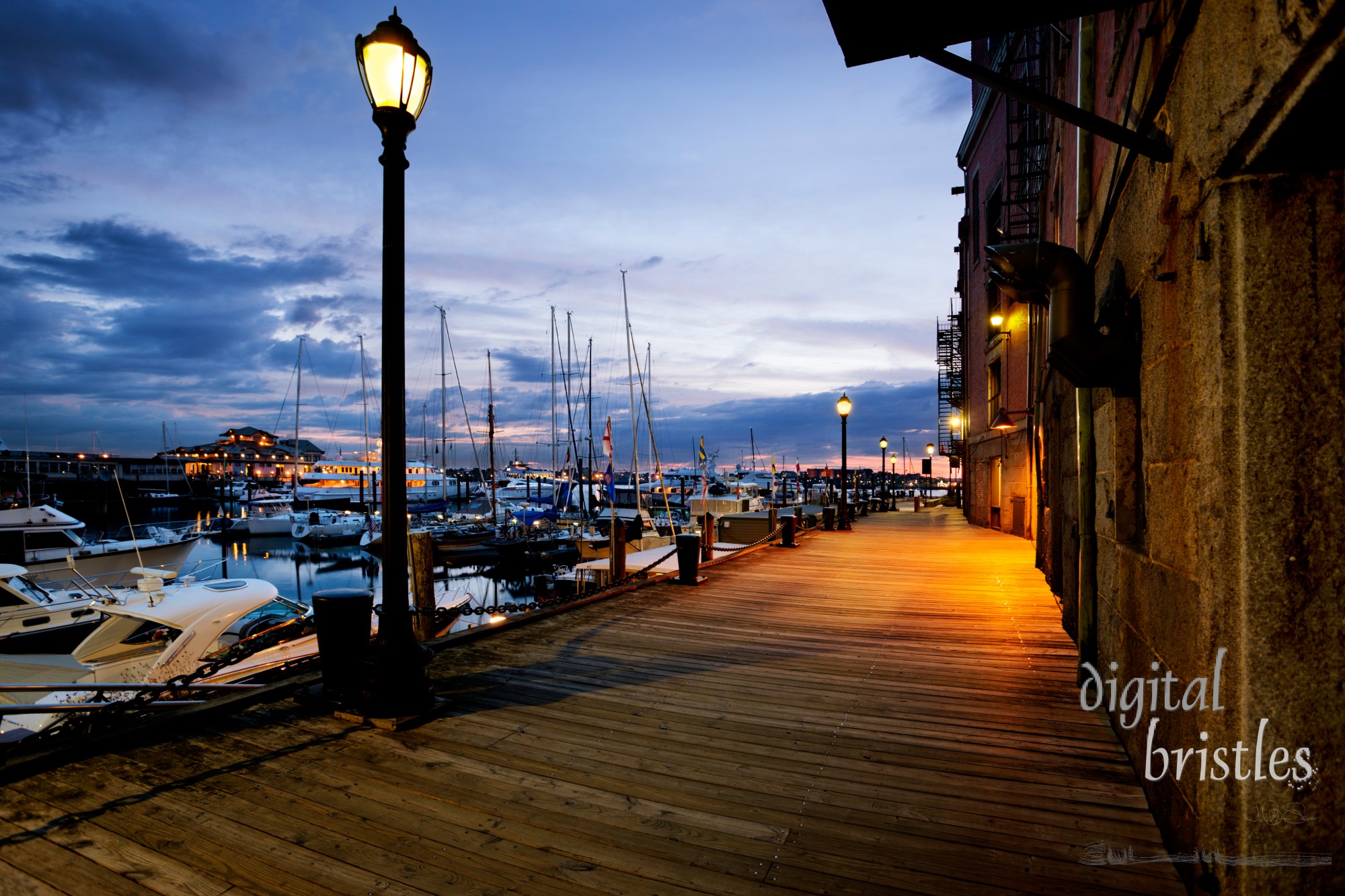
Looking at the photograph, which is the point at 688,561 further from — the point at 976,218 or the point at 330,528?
the point at 330,528

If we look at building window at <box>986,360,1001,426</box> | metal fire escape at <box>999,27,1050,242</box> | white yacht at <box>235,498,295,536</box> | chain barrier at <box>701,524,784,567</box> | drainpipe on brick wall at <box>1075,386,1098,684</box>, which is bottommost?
white yacht at <box>235,498,295,536</box>

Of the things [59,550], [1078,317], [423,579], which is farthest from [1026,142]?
[59,550]

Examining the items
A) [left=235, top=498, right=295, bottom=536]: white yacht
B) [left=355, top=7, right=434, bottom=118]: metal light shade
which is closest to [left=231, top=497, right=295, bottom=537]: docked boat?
[left=235, top=498, right=295, bottom=536]: white yacht

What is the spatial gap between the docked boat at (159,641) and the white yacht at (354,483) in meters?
50.3

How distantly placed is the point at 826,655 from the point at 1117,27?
632 centimetres

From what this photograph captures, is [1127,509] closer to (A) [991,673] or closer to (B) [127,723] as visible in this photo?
(A) [991,673]

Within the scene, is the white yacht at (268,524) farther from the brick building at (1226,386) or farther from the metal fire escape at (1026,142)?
the brick building at (1226,386)

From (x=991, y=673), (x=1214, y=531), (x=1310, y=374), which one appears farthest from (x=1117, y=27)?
(x=991, y=673)

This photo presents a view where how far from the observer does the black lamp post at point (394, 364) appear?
489cm

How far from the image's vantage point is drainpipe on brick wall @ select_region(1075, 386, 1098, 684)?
225 inches

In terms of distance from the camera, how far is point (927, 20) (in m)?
3.70

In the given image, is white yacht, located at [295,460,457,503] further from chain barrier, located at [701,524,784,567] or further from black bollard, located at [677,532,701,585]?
black bollard, located at [677,532,701,585]

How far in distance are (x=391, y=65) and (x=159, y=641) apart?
46.4 feet

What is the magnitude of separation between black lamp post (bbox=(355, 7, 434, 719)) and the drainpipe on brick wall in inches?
230
